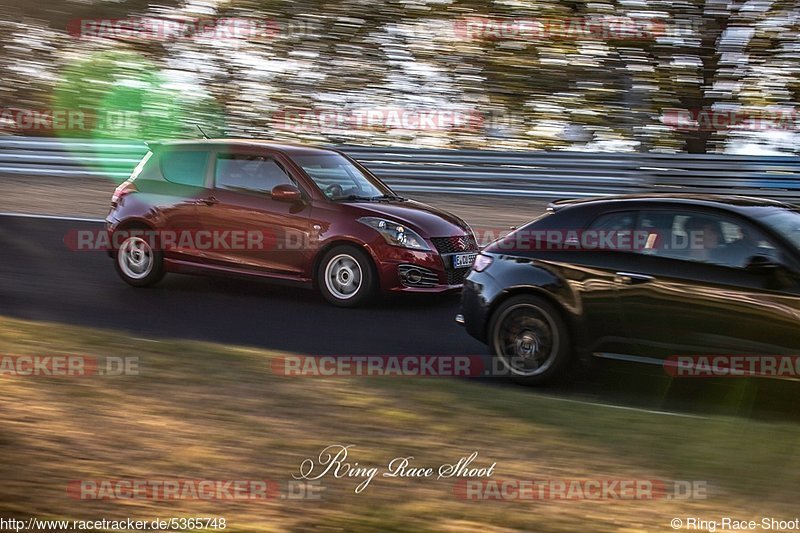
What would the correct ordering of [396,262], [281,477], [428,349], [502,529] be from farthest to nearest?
[396,262] → [428,349] → [281,477] → [502,529]

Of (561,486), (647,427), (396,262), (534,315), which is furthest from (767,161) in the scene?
(561,486)

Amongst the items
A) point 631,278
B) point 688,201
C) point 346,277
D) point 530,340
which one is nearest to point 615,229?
point 631,278

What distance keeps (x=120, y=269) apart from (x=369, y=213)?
306cm

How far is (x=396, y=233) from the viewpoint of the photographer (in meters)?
10.1

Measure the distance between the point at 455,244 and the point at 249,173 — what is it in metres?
2.31

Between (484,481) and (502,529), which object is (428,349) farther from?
(502,529)

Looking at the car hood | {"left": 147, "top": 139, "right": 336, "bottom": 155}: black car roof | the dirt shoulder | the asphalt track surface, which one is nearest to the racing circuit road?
the asphalt track surface

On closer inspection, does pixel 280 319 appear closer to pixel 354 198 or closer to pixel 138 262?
pixel 354 198

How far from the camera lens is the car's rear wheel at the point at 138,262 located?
1113 cm

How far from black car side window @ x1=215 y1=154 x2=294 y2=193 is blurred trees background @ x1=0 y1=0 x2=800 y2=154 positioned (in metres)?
3.78

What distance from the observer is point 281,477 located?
16.4 feet

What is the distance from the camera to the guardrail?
14.6m

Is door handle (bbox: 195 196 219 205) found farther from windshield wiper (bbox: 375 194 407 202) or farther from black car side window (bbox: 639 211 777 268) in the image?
Answer: black car side window (bbox: 639 211 777 268)

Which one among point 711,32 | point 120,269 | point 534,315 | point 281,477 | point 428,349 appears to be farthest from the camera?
point 711,32
